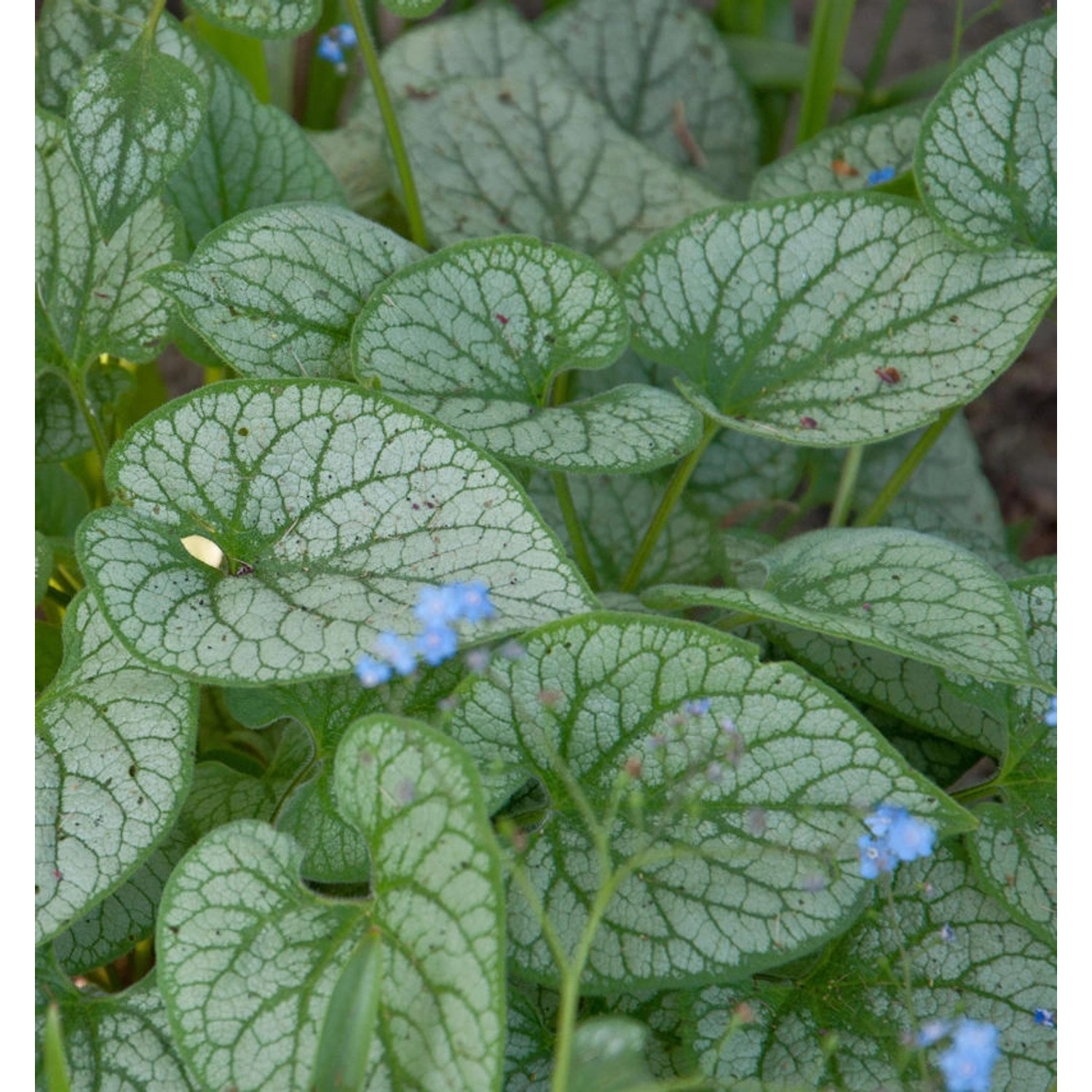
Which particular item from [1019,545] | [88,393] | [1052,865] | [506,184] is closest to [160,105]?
[88,393]

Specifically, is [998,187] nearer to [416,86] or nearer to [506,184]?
[506,184]

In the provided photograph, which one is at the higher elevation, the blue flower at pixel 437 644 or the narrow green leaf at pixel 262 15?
the narrow green leaf at pixel 262 15

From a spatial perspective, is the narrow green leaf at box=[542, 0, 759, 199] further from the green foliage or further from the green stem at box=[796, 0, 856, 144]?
the green foliage

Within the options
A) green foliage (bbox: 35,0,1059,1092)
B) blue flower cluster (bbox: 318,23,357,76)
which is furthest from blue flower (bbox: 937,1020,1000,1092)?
blue flower cluster (bbox: 318,23,357,76)

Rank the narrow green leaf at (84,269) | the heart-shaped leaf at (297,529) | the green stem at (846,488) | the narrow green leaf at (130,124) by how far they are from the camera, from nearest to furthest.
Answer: the heart-shaped leaf at (297,529) → the narrow green leaf at (130,124) → the narrow green leaf at (84,269) → the green stem at (846,488)

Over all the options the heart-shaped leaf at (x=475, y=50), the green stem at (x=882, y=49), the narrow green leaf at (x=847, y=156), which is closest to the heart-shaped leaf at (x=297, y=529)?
the narrow green leaf at (x=847, y=156)

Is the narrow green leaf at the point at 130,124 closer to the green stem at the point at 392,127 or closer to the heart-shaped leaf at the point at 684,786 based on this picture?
the green stem at the point at 392,127

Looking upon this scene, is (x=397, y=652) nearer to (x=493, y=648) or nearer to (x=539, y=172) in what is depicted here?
(x=493, y=648)

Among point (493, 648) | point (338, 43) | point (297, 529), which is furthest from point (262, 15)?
point (493, 648)
